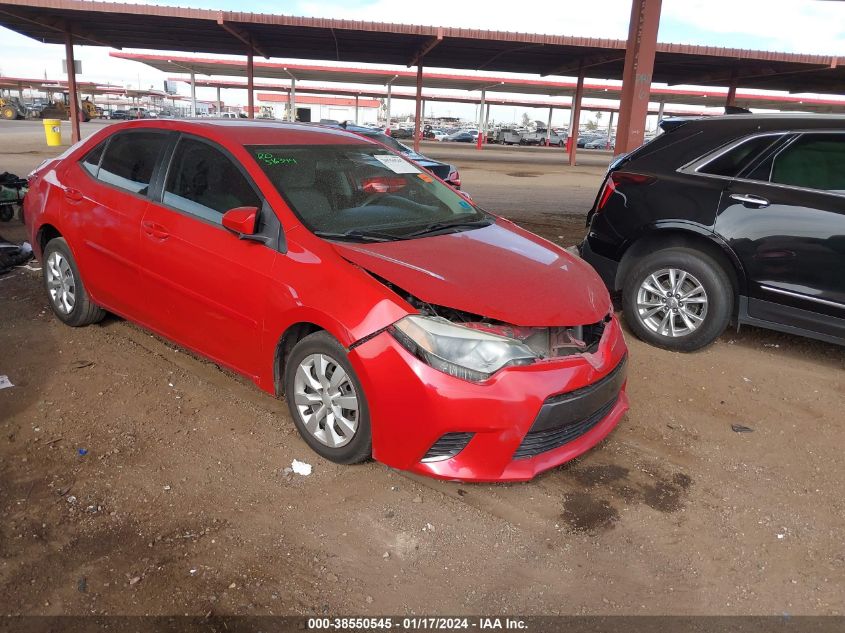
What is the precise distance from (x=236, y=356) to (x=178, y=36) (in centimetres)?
2349

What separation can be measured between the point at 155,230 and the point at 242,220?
896mm

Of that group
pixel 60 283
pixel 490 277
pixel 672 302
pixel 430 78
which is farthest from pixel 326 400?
pixel 430 78

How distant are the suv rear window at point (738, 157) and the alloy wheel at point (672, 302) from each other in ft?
2.62

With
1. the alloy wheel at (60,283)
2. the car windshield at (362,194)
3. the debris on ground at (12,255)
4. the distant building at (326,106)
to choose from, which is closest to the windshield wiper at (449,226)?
the car windshield at (362,194)

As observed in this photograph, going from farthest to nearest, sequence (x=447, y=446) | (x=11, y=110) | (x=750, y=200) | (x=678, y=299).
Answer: (x=11, y=110) < (x=678, y=299) < (x=750, y=200) < (x=447, y=446)

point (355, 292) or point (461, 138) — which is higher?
point (355, 292)

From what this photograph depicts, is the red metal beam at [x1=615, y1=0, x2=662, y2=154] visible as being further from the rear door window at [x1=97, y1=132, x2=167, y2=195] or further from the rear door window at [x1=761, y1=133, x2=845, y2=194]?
the rear door window at [x1=97, y1=132, x2=167, y2=195]

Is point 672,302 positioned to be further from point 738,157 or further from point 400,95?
point 400,95

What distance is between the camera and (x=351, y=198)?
3764 mm

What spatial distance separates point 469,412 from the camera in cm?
273

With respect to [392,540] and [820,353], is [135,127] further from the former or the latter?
[820,353]

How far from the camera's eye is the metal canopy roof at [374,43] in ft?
62.4

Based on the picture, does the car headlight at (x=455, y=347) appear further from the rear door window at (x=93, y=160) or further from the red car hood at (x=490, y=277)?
the rear door window at (x=93, y=160)

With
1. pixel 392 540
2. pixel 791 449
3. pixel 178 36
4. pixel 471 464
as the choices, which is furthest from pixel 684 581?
pixel 178 36
